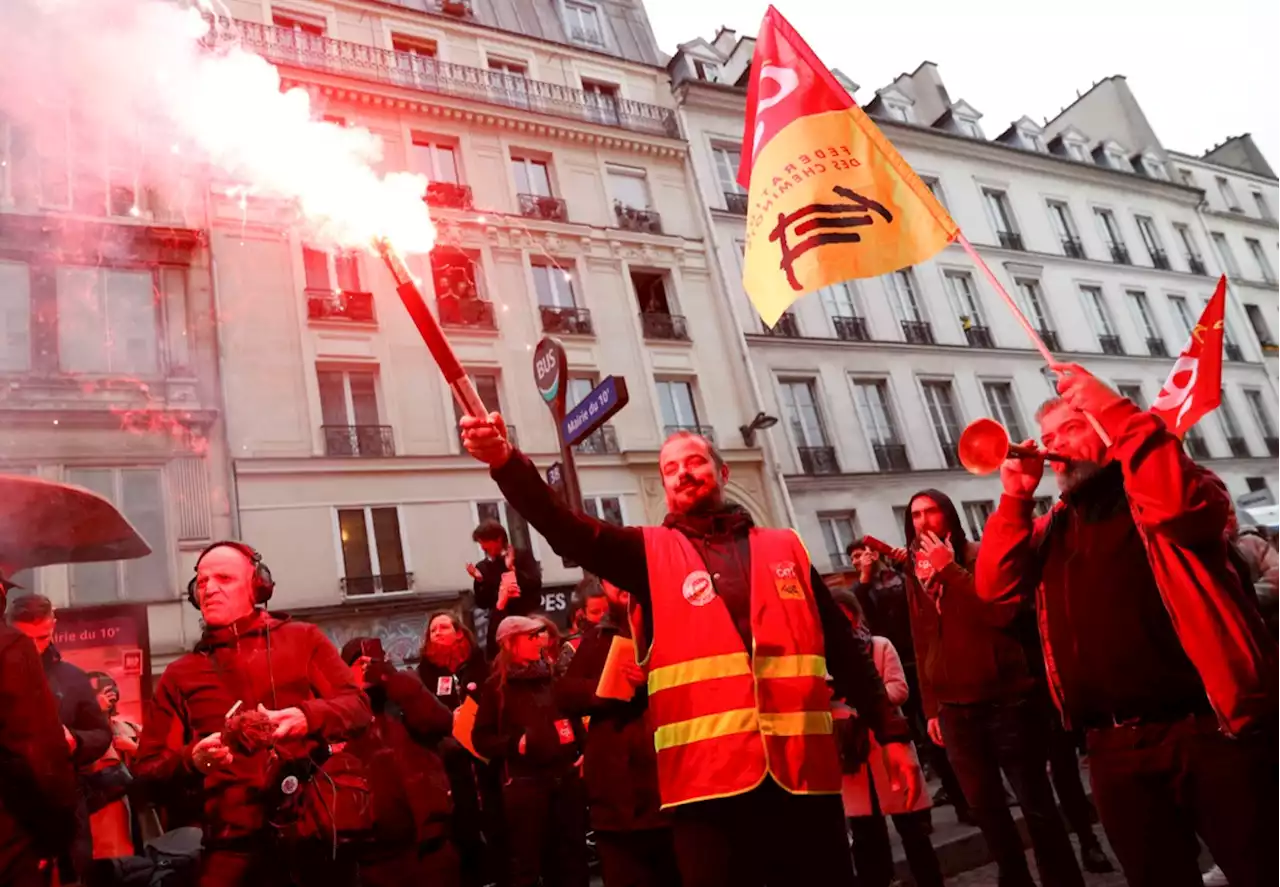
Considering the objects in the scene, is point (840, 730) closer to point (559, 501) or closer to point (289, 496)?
point (559, 501)

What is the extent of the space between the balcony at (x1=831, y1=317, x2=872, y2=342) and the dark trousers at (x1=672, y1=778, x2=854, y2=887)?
19289mm

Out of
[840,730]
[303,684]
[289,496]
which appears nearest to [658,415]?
[289,496]

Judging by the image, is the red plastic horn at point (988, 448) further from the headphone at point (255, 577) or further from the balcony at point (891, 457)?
the balcony at point (891, 457)

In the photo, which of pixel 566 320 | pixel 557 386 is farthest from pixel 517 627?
pixel 566 320

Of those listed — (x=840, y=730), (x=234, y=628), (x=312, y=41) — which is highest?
(x=312, y=41)

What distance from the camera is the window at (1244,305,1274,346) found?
104ft

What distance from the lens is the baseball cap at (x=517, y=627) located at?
17.3 ft

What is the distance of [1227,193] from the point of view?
3391 cm

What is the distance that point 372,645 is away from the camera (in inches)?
173

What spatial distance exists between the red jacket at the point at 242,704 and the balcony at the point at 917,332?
812 inches

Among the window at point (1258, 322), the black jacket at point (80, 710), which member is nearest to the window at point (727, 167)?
the black jacket at point (80, 710)

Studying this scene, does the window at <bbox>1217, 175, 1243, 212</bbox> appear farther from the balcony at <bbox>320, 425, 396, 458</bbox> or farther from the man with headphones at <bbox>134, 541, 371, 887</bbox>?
the man with headphones at <bbox>134, 541, 371, 887</bbox>

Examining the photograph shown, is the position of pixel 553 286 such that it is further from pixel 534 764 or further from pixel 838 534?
pixel 534 764

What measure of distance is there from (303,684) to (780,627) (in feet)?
5.94
